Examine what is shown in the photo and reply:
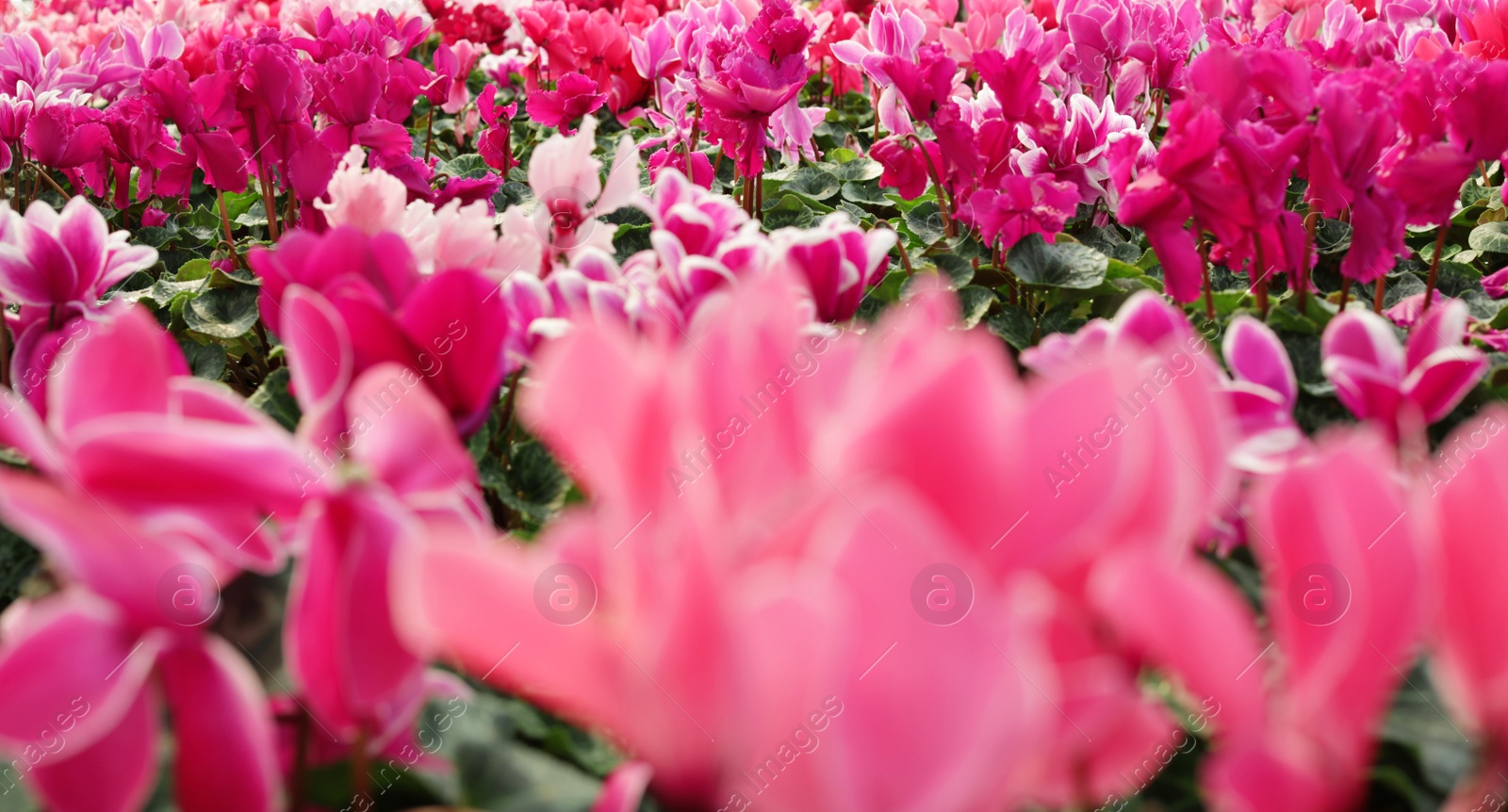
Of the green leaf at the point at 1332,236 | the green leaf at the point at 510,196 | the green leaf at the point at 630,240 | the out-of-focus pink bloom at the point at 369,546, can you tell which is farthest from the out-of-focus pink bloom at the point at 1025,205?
the green leaf at the point at 510,196

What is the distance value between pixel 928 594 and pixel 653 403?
0.39 ft

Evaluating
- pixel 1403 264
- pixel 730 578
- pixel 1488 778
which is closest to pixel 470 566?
pixel 730 578

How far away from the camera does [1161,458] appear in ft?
1.20

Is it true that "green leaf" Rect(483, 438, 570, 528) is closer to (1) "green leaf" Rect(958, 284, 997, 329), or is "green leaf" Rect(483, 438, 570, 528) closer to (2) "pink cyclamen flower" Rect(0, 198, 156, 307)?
(2) "pink cyclamen flower" Rect(0, 198, 156, 307)

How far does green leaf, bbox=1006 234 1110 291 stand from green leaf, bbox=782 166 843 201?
1051 millimetres

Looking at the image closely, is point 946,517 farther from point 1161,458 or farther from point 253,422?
point 253,422

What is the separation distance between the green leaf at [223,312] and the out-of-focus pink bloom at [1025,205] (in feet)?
3.76

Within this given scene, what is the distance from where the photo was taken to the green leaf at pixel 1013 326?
154 cm

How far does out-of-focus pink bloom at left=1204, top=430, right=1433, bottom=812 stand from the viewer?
35 cm

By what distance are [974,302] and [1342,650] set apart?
4.29ft

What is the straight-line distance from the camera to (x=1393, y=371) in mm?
714

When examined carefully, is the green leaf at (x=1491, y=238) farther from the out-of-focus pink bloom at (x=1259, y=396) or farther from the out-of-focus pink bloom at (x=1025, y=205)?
the out-of-focus pink bloom at (x=1259, y=396)

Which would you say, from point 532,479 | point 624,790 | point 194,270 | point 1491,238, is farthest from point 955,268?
point 194,270

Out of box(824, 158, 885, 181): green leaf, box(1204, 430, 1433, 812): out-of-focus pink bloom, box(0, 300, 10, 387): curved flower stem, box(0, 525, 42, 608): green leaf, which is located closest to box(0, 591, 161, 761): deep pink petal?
box(1204, 430, 1433, 812): out-of-focus pink bloom
